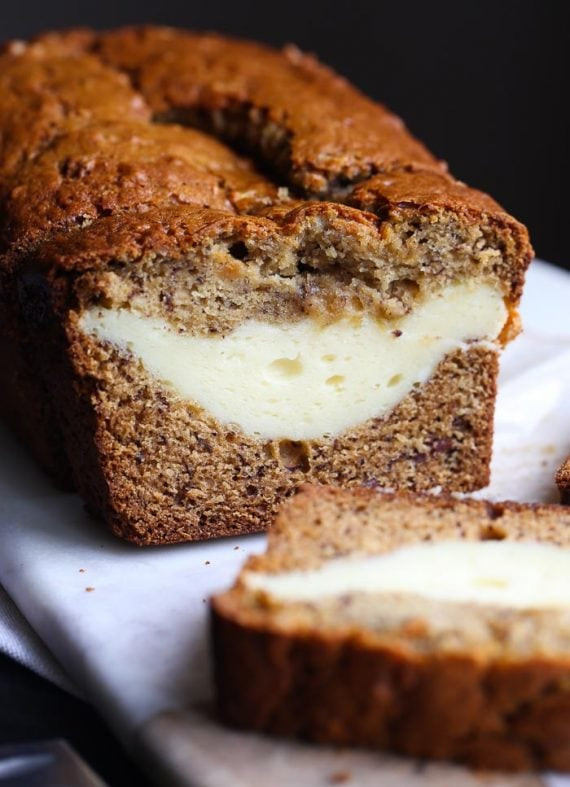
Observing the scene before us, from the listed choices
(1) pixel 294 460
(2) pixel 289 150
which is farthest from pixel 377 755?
(2) pixel 289 150

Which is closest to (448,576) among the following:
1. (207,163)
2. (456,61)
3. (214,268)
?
(214,268)

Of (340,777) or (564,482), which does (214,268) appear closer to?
(564,482)

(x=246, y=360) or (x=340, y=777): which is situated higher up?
(x=246, y=360)

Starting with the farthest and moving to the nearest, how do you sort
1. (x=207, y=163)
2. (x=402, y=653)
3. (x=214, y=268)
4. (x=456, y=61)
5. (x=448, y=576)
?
1. (x=456, y=61)
2. (x=207, y=163)
3. (x=214, y=268)
4. (x=448, y=576)
5. (x=402, y=653)

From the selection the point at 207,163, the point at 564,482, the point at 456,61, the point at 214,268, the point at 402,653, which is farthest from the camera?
the point at 456,61

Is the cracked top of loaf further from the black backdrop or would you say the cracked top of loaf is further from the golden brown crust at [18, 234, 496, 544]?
the black backdrop

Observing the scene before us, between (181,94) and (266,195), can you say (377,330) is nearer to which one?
(266,195)

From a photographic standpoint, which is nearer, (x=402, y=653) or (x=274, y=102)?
(x=402, y=653)
